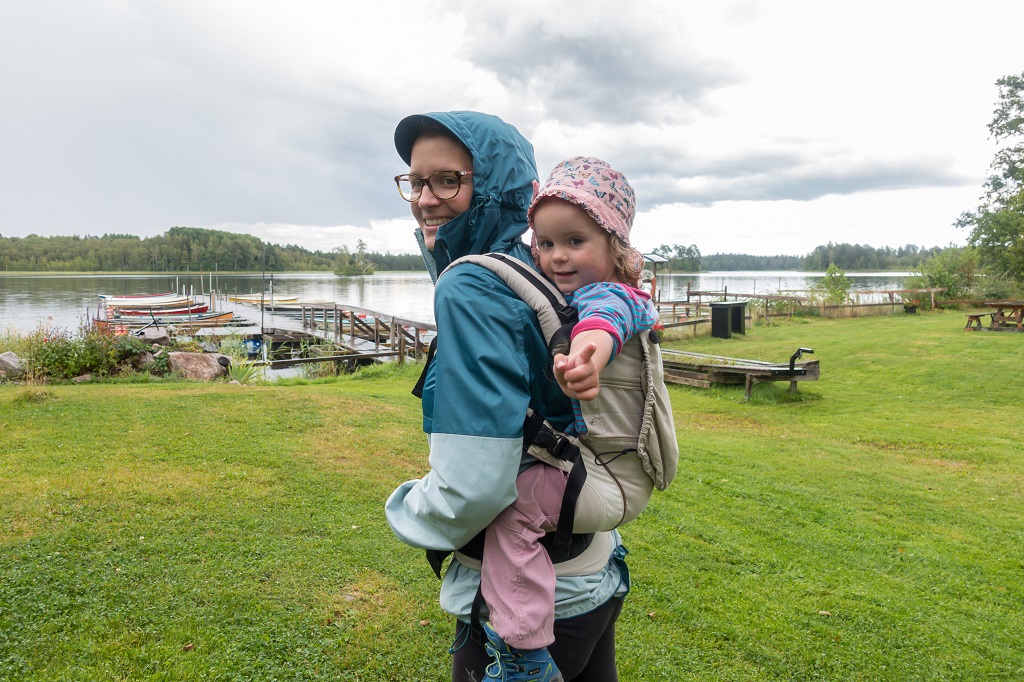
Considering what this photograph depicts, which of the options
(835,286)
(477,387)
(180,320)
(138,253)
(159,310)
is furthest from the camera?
(138,253)

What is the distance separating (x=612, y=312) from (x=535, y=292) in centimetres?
17

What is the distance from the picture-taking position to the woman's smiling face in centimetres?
151

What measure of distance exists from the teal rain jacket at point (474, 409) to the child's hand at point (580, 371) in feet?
0.40

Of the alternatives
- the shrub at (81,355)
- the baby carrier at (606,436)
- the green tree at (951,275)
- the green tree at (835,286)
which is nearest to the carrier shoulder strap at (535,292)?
the baby carrier at (606,436)

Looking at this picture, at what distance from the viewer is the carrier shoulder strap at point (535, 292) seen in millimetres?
1282

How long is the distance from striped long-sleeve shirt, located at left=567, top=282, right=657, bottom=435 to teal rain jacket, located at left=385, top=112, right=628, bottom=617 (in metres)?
0.10

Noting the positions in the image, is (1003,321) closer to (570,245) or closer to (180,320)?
(570,245)

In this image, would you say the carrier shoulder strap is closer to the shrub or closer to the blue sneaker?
the blue sneaker

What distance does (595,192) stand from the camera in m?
1.41

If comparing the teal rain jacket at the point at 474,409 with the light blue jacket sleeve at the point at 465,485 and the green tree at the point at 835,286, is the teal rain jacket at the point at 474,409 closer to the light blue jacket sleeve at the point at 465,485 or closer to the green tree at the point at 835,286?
the light blue jacket sleeve at the point at 465,485

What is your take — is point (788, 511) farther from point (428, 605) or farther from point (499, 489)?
point (499, 489)

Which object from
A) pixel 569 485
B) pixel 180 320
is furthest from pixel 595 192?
pixel 180 320

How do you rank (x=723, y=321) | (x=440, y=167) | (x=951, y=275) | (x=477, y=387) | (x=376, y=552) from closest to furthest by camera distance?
(x=477, y=387)
(x=440, y=167)
(x=376, y=552)
(x=723, y=321)
(x=951, y=275)

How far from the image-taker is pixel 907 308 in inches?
1101
